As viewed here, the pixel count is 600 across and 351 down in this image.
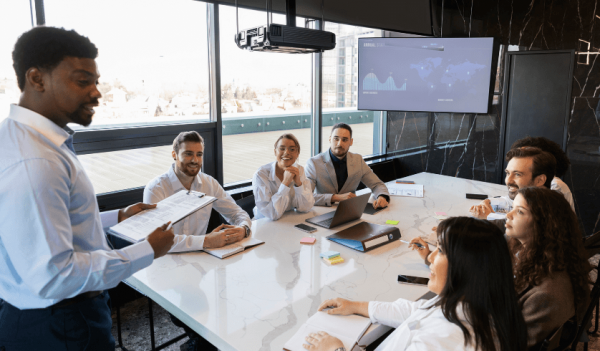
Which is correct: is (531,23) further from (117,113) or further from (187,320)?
(187,320)

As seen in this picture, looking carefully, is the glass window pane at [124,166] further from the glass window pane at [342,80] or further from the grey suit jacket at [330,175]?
the glass window pane at [342,80]

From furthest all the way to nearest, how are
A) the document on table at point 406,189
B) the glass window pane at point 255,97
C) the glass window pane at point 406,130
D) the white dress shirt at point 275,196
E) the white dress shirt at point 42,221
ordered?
the glass window pane at point 406,130, the glass window pane at point 255,97, the document on table at point 406,189, the white dress shirt at point 275,196, the white dress shirt at point 42,221

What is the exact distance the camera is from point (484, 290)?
3.66 ft

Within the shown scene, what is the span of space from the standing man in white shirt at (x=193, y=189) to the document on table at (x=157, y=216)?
0.34 meters

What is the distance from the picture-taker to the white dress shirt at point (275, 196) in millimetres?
2762

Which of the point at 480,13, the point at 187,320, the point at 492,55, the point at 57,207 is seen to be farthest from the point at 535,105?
the point at 57,207

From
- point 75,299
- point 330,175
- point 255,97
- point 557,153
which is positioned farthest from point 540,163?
point 255,97

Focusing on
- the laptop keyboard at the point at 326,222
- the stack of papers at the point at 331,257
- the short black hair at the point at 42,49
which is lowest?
the stack of papers at the point at 331,257

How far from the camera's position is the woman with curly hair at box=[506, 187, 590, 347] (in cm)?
132

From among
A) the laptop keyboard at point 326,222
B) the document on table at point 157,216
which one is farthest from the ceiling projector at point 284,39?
the laptop keyboard at point 326,222

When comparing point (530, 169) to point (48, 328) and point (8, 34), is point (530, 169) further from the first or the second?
point (8, 34)

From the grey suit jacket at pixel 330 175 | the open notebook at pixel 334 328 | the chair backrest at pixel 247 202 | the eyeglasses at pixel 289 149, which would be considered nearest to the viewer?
the open notebook at pixel 334 328

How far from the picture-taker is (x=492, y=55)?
14.9 feet

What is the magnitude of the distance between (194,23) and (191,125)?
33.6 inches
